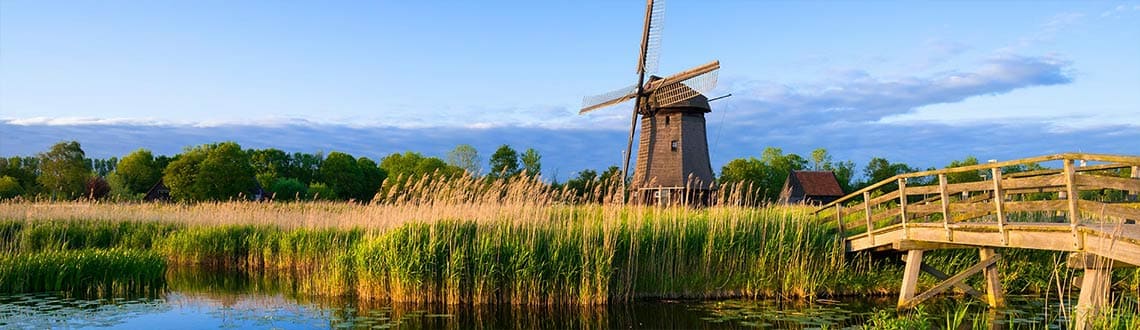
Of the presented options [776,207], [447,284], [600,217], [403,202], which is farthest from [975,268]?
[403,202]

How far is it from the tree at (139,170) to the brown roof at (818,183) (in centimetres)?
4732

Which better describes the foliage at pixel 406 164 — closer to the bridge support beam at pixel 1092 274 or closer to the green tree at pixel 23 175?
the green tree at pixel 23 175

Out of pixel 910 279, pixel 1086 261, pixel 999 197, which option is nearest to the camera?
pixel 1086 261

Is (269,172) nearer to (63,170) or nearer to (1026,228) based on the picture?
(63,170)

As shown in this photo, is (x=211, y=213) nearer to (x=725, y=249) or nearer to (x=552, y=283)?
(x=552, y=283)

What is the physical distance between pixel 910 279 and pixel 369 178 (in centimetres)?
6389

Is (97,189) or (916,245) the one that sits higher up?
(916,245)

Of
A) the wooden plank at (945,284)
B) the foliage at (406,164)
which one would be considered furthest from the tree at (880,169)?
the wooden plank at (945,284)

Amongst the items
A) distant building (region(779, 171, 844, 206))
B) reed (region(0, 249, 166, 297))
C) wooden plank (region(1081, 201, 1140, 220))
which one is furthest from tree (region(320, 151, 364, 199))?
wooden plank (region(1081, 201, 1140, 220))

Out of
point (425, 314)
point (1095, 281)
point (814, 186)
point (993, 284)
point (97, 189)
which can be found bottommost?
point (425, 314)

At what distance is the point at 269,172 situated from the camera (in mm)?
66250

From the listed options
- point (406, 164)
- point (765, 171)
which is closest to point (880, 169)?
point (765, 171)

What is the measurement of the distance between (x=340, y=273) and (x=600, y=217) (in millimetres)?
3792

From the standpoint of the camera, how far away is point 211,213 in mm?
19438
